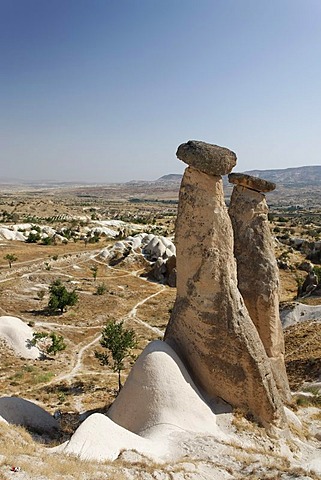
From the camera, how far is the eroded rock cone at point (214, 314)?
33.5 ft

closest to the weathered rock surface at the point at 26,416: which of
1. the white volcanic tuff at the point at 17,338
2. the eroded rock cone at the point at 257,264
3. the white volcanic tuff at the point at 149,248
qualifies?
the eroded rock cone at the point at 257,264

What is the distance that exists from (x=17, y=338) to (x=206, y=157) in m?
15.2

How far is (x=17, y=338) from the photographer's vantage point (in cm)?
2062

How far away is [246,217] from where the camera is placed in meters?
12.7

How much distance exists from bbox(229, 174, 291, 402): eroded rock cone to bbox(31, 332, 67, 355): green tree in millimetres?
12009

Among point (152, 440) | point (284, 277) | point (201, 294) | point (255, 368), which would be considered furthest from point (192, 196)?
point (284, 277)

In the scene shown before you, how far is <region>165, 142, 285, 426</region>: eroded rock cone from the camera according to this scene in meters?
10.2

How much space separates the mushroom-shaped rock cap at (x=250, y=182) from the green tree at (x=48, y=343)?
13.4 metres

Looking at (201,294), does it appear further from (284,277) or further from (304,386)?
(284,277)

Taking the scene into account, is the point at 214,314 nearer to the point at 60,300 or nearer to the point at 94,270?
the point at 60,300

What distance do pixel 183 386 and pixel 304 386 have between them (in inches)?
271

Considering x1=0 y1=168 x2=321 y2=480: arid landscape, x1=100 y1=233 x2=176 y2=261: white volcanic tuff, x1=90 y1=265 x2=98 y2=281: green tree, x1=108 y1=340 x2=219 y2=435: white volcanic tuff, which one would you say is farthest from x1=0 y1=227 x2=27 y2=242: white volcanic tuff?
x1=108 y1=340 x2=219 y2=435: white volcanic tuff

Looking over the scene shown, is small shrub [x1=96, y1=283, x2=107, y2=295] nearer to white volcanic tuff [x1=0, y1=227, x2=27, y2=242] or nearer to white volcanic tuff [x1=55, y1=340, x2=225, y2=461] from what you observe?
white volcanic tuff [x1=0, y1=227, x2=27, y2=242]

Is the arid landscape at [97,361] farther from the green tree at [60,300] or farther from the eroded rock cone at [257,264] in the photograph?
the eroded rock cone at [257,264]
